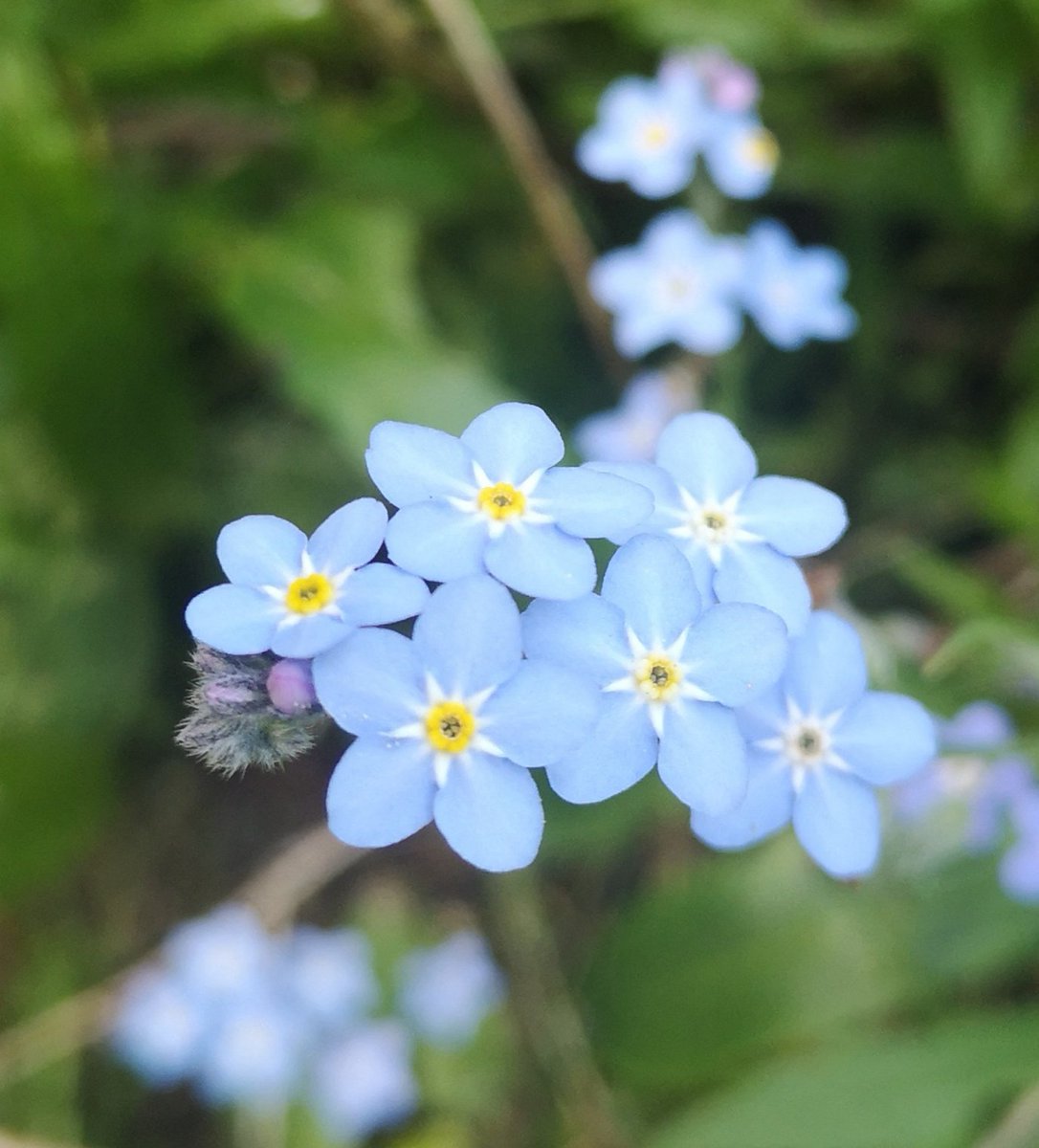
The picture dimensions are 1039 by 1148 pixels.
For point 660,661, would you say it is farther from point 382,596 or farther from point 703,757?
point 382,596

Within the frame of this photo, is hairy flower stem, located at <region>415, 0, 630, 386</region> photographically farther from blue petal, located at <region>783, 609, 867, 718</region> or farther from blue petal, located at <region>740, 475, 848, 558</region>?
blue petal, located at <region>783, 609, 867, 718</region>

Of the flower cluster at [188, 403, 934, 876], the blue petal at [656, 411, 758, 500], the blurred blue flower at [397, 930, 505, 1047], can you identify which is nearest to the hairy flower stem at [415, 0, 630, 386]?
the blue petal at [656, 411, 758, 500]

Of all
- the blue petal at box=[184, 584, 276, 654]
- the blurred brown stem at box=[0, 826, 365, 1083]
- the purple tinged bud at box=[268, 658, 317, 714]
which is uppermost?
the blurred brown stem at box=[0, 826, 365, 1083]

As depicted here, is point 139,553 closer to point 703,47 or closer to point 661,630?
point 703,47

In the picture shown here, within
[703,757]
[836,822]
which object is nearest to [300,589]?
[703,757]

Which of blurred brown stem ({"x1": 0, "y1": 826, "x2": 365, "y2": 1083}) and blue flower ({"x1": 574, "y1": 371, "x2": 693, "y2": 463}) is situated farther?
blurred brown stem ({"x1": 0, "y1": 826, "x2": 365, "y2": 1083})

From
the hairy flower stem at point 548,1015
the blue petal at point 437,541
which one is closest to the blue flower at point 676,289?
the blue petal at point 437,541
